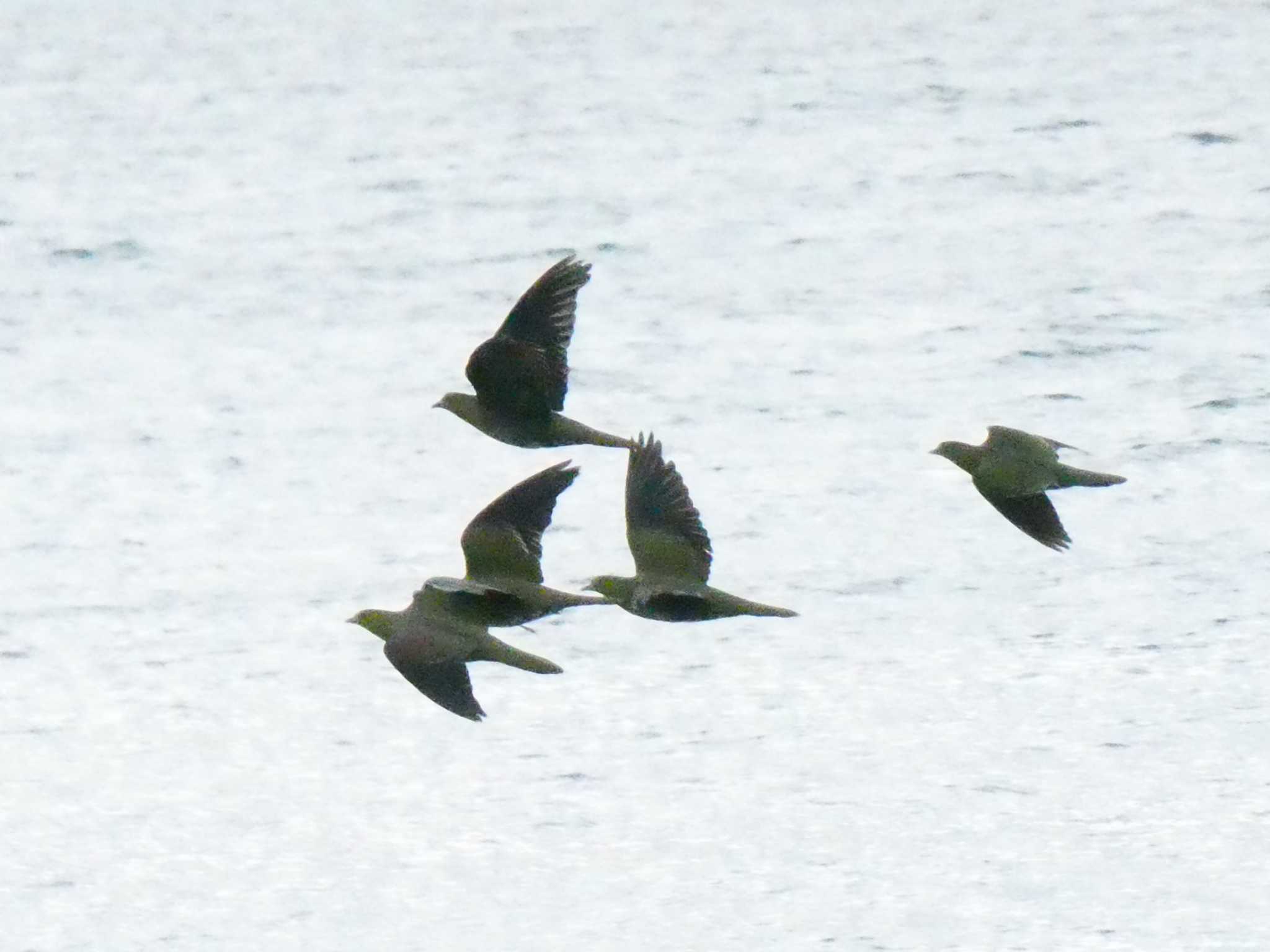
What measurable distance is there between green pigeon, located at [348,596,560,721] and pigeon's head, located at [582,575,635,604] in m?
0.37

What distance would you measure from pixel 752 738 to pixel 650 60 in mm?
16146

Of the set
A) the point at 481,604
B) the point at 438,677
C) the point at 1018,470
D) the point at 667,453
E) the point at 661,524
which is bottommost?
the point at 667,453

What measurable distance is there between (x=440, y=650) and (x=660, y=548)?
3.07ft

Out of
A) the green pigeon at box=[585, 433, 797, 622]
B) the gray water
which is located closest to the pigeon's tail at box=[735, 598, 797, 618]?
the green pigeon at box=[585, 433, 797, 622]

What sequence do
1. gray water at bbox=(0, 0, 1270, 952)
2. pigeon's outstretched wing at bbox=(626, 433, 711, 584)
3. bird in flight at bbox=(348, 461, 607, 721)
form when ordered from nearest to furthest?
bird in flight at bbox=(348, 461, 607, 721) < pigeon's outstretched wing at bbox=(626, 433, 711, 584) < gray water at bbox=(0, 0, 1270, 952)

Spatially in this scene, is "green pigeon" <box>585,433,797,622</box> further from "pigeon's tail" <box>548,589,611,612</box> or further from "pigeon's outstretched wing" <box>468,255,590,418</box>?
"pigeon's outstretched wing" <box>468,255,590,418</box>

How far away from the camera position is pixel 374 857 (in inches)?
551

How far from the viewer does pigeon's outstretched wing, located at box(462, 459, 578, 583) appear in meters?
8.55

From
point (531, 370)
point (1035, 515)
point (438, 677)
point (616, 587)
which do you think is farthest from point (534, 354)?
point (1035, 515)

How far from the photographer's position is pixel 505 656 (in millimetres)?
8109

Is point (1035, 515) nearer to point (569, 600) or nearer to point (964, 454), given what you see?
point (964, 454)

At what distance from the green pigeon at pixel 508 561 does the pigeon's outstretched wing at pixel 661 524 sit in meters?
0.25

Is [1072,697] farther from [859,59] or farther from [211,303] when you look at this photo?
[859,59]

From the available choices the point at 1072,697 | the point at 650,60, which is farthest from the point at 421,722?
the point at 650,60
